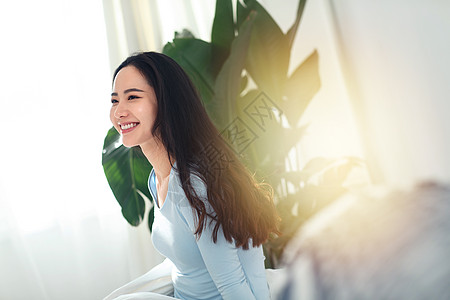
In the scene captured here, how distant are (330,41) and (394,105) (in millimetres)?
500

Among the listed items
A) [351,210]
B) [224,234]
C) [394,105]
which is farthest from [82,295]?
[351,210]

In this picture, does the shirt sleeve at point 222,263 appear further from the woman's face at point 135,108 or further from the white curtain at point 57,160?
the white curtain at point 57,160

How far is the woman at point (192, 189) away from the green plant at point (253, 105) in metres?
0.52

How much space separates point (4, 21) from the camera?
1685mm

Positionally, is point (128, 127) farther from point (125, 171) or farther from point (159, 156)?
point (125, 171)

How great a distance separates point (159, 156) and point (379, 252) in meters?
0.71

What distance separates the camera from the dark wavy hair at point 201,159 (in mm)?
763

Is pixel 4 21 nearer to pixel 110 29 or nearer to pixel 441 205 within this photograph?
pixel 110 29

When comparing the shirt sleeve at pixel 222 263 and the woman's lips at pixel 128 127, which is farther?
the woman's lips at pixel 128 127

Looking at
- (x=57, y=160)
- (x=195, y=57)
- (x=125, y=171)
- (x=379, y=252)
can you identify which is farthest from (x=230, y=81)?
(x=379, y=252)

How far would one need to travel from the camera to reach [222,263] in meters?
0.75

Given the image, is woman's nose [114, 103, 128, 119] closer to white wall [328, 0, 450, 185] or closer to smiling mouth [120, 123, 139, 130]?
smiling mouth [120, 123, 139, 130]

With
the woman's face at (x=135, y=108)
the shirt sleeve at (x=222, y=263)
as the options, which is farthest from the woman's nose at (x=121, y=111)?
the shirt sleeve at (x=222, y=263)

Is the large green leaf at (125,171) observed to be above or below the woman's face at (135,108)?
below
